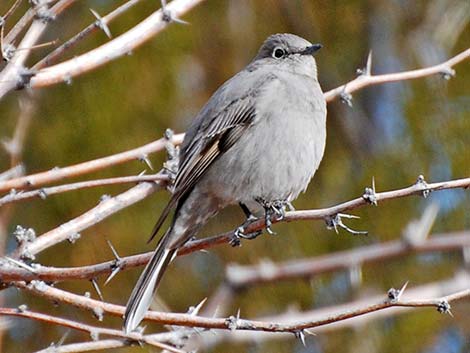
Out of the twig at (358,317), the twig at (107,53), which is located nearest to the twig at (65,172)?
the twig at (107,53)

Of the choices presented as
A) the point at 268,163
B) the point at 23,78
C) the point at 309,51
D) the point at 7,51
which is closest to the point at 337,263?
the point at 268,163

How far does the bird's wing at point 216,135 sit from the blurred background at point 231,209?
846mm

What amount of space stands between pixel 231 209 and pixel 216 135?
4.74 ft

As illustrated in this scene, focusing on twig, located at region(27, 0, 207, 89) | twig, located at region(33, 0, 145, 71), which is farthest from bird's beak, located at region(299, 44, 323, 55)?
twig, located at region(33, 0, 145, 71)

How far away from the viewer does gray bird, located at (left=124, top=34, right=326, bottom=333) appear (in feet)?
13.3

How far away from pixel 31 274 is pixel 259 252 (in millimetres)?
2807

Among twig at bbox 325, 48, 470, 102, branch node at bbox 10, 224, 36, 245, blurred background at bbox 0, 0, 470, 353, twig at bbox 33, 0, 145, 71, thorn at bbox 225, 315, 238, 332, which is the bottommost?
thorn at bbox 225, 315, 238, 332

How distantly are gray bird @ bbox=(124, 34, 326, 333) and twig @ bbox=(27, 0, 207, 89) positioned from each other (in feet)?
2.01

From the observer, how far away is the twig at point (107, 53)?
133 inches

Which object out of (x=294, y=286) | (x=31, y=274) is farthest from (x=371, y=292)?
(x=31, y=274)

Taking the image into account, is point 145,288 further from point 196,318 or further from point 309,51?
point 309,51

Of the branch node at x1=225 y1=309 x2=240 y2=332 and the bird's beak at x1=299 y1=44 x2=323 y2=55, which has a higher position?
the bird's beak at x1=299 y1=44 x2=323 y2=55

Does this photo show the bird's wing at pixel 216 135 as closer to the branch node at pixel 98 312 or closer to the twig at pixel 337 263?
the twig at pixel 337 263

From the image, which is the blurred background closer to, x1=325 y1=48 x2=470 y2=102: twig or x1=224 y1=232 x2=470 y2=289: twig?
x1=224 y1=232 x2=470 y2=289: twig
